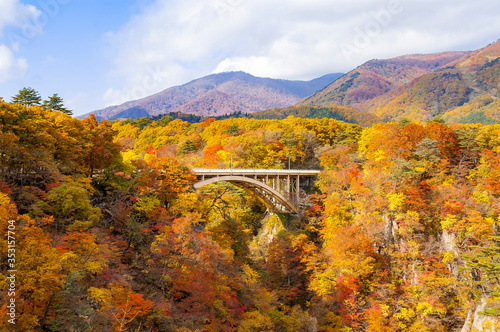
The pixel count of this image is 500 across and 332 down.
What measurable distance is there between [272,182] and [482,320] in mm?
19837

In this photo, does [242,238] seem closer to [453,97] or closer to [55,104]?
[55,104]

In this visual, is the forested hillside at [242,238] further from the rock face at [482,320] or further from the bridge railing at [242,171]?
the bridge railing at [242,171]

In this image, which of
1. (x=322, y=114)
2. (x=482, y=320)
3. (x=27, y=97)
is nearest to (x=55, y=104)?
(x=27, y=97)

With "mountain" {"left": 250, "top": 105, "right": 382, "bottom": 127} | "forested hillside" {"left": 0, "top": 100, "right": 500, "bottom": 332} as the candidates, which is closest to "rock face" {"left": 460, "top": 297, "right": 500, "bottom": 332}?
"forested hillside" {"left": 0, "top": 100, "right": 500, "bottom": 332}

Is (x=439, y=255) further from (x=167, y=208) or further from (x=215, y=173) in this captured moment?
(x=167, y=208)

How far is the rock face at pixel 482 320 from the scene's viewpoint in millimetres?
16812

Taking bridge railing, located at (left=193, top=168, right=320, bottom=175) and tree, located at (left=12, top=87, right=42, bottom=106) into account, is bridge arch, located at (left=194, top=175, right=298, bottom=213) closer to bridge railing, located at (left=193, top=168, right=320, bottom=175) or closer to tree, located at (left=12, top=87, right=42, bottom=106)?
bridge railing, located at (left=193, top=168, right=320, bottom=175)

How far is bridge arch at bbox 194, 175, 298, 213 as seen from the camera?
2798 centimetres

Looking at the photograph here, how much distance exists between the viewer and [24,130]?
14.8 meters

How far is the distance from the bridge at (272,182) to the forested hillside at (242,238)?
4.63ft

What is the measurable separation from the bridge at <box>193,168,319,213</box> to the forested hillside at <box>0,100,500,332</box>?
1412 millimetres

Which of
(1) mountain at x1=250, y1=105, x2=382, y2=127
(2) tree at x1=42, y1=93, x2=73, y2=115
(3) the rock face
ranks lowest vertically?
(3) the rock face

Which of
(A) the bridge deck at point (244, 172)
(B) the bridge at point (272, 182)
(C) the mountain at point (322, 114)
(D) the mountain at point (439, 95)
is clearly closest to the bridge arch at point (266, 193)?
(B) the bridge at point (272, 182)

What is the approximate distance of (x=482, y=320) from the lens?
58.5 feet
